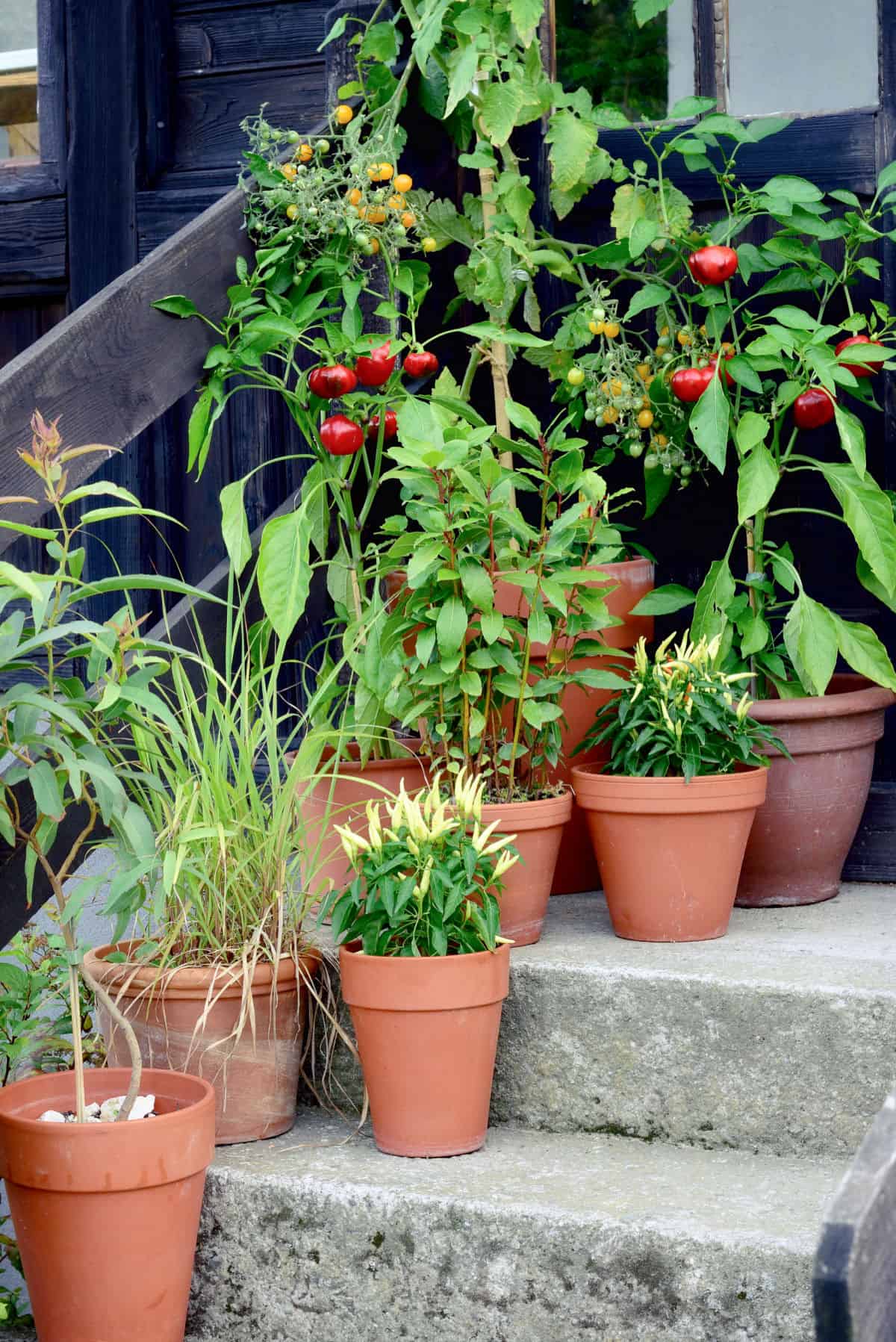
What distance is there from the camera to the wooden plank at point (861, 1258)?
0.68 m

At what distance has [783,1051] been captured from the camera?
1941 millimetres

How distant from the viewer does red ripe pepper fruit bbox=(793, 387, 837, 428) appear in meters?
2.43

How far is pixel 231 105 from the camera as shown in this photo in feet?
10.4

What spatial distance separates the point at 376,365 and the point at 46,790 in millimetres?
980

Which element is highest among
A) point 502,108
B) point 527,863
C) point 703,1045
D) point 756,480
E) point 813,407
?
point 502,108

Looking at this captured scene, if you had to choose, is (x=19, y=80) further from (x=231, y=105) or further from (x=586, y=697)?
(x=586, y=697)

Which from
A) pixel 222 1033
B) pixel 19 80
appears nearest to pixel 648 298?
pixel 222 1033

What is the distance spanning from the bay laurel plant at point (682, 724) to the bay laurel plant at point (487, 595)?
0.06 m

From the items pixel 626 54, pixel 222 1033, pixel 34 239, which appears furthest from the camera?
pixel 34 239

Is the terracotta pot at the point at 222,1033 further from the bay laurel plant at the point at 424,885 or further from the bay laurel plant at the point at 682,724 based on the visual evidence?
the bay laurel plant at the point at 682,724

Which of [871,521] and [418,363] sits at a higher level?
[418,363]

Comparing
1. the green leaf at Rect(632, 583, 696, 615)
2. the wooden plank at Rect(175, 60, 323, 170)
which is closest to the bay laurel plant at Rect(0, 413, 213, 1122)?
the green leaf at Rect(632, 583, 696, 615)

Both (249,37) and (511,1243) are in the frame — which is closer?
(511,1243)

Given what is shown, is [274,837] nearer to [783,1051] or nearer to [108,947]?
[108,947]
